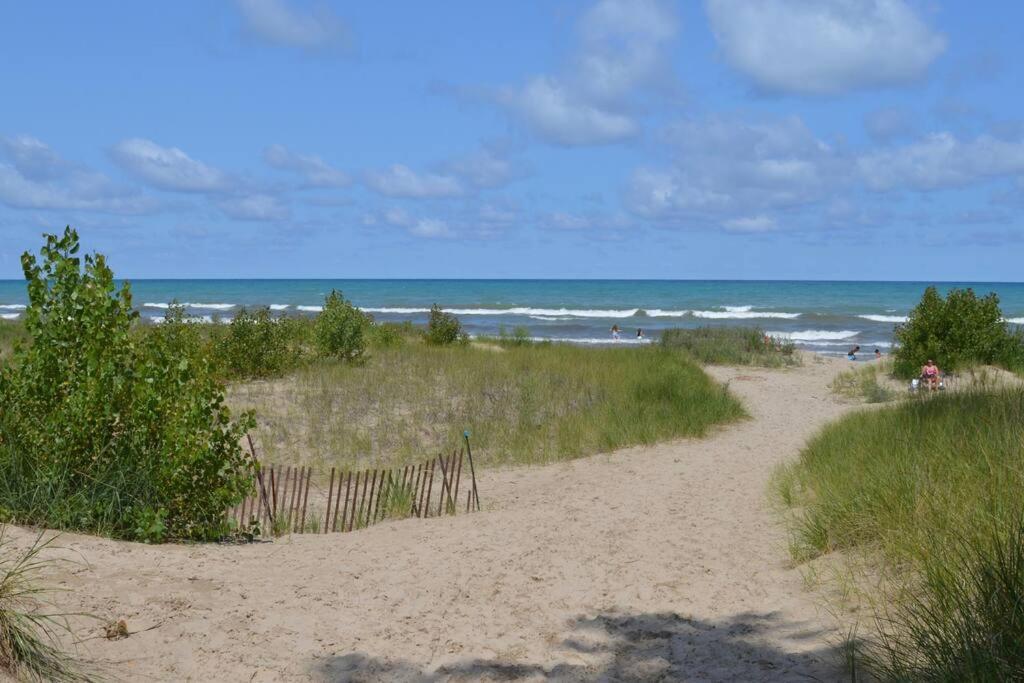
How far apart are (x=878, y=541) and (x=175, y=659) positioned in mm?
5493

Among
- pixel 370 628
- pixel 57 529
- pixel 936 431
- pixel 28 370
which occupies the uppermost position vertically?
pixel 28 370

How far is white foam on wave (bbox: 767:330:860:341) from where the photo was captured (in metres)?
49.3

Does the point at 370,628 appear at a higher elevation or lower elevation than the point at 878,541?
lower

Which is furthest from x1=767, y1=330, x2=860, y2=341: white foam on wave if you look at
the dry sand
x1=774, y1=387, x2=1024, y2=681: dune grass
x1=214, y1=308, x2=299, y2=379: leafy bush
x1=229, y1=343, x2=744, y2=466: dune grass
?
the dry sand

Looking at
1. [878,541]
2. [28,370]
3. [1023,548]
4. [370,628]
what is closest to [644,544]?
[878,541]

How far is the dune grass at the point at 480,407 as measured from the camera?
49.4 ft

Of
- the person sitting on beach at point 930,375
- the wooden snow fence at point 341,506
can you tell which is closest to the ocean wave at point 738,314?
the person sitting on beach at point 930,375

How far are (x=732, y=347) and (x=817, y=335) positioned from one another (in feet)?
75.3

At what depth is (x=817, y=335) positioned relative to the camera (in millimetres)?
51156

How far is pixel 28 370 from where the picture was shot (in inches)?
329

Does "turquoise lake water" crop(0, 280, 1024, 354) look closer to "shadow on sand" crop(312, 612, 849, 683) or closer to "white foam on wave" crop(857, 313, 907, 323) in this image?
"white foam on wave" crop(857, 313, 907, 323)

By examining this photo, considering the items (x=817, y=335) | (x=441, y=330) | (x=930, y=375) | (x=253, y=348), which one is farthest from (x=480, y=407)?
(x=817, y=335)

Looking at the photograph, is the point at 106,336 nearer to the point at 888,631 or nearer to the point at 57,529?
the point at 57,529

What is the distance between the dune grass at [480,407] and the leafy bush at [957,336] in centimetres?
567
